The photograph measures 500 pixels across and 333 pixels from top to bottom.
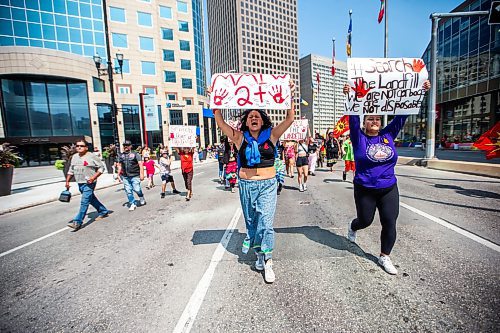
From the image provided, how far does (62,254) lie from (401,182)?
10.1 meters

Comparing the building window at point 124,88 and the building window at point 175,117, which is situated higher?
the building window at point 124,88

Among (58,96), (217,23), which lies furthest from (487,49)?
(217,23)

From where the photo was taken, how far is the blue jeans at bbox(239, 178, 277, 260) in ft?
9.54

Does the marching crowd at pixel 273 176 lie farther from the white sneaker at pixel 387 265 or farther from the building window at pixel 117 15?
the building window at pixel 117 15

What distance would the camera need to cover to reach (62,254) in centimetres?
409

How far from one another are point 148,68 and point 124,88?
4904 mm

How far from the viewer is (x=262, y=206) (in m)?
2.90

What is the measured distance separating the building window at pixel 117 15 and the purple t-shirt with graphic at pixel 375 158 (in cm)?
4187

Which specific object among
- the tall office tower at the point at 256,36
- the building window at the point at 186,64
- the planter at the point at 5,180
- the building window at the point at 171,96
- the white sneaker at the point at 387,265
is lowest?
the white sneaker at the point at 387,265

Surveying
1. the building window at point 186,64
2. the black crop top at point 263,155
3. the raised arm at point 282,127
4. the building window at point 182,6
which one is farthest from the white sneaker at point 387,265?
the building window at point 182,6

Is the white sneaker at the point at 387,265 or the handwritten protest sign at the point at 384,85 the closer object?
the white sneaker at the point at 387,265

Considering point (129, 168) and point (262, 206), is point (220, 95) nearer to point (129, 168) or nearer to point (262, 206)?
point (262, 206)

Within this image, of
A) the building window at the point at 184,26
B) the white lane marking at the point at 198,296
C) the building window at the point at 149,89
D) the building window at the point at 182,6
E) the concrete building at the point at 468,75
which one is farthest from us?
the building window at the point at 184,26

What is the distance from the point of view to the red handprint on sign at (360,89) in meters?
3.82
